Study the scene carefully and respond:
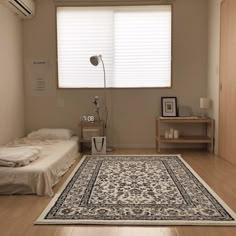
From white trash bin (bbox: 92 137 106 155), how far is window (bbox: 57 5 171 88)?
1035 millimetres

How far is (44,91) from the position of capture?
18.6ft

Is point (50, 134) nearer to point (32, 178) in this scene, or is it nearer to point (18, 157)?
point (18, 157)

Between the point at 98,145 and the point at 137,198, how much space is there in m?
2.28

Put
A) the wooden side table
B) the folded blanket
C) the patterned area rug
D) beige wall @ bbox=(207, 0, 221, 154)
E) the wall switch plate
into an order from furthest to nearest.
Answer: the wall switch plate < the wooden side table < beige wall @ bbox=(207, 0, 221, 154) < the folded blanket < the patterned area rug

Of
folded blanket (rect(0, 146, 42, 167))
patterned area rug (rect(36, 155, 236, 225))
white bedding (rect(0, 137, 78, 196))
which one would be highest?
folded blanket (rect(0, 146, 42, 167))

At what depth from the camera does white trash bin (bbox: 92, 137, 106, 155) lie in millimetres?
5137

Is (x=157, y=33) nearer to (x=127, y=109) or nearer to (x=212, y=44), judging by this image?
(x=212, y=44)

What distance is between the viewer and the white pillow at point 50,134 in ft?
17.1

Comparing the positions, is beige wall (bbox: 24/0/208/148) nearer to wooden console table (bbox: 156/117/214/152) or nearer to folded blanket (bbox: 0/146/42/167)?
wooden console table (bbox: 156/117/214/152)

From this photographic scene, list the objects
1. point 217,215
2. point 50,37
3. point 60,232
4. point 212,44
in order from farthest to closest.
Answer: point 50,37, point 212,44, point 217,215, point 60,232

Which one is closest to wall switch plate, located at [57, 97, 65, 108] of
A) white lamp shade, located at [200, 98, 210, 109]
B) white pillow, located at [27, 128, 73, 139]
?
white pillow, located at [27, 128, 73, 139]

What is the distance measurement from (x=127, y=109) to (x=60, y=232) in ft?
11.6

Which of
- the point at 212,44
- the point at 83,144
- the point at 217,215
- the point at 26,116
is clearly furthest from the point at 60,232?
the point at 212,44

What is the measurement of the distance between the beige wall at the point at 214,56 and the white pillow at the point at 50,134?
240cm
